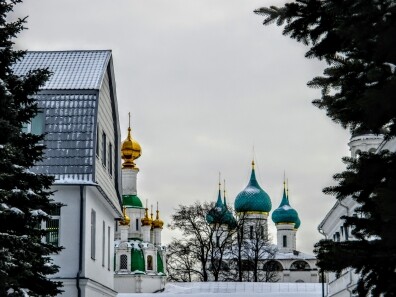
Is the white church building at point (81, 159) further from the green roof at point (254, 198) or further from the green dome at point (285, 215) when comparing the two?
the green dome at point (285, 215)

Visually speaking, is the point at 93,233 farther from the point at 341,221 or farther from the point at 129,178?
the point at 129,178

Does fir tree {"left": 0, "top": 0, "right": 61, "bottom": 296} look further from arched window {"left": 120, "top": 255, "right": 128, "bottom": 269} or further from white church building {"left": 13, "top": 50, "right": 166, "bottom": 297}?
arched window {"left": 120, "top": 255, "right": 128, "bottom": 269}

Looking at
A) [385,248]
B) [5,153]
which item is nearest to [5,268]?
[5,153]

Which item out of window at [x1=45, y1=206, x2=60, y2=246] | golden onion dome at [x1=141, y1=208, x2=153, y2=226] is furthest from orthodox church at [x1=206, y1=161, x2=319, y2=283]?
window at [x1=45, y1=206, x2=60, y2=246]

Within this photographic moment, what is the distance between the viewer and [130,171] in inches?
2547

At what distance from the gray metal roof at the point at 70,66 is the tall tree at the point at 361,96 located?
14.8 metres

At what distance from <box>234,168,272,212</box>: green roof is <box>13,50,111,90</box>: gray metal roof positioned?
2214 inches

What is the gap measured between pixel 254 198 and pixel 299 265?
994 cm

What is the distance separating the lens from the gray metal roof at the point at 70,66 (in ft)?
73.4

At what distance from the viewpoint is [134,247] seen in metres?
65.2

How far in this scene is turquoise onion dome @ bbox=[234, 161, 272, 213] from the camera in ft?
265

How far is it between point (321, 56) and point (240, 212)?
60.9m

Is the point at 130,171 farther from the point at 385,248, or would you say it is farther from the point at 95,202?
the point at 385,248

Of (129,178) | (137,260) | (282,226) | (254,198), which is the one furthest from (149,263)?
(282,226)
